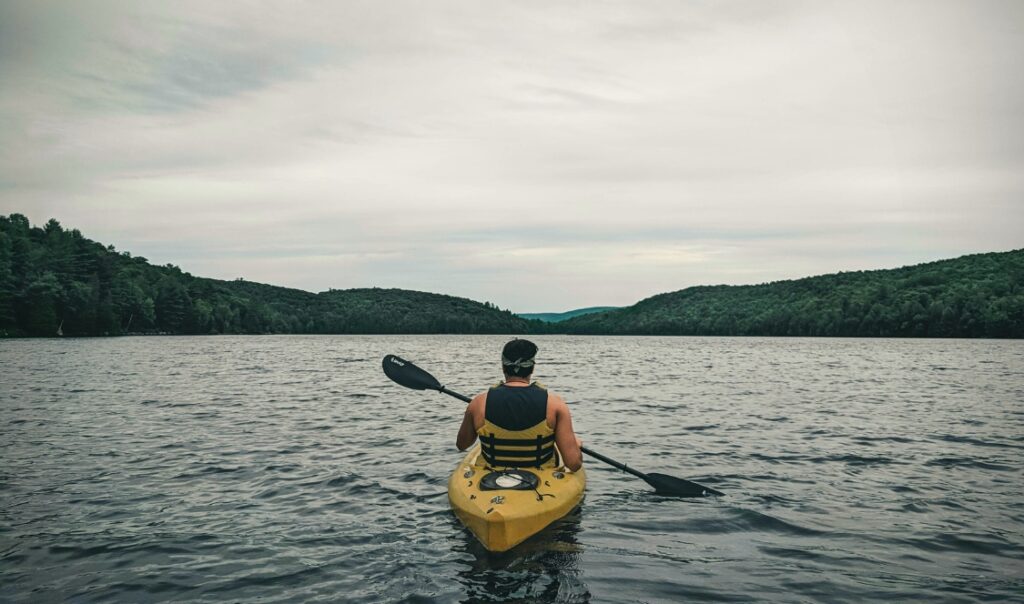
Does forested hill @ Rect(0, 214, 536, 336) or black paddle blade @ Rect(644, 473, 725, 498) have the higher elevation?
forested hill @ Rect(0, 214, 536, 336)

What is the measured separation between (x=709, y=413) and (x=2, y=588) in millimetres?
19298

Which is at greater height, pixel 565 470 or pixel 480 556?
pixel 565 470

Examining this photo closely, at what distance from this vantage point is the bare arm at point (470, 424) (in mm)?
8273

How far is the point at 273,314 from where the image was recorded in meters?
175

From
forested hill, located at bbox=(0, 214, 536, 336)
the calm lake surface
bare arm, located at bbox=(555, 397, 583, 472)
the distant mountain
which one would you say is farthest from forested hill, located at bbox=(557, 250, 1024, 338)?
bare arm, located at bbox=(555, 397, 583, 472)

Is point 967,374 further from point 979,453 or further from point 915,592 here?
point 915,592

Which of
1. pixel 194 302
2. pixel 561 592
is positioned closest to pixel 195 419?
pixel 561 592

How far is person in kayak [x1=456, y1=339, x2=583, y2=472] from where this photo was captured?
782cm

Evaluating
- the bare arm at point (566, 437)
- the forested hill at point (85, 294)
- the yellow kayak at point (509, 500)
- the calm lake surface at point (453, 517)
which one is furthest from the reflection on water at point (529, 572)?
the forested hill at point (85, 294)

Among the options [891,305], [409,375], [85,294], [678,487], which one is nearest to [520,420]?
[678,487]

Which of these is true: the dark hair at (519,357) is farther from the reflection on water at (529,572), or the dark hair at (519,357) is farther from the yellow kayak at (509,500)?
the reflection on water at (529,572)

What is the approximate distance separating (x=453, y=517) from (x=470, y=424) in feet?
4.99

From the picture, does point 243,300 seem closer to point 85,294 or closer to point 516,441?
point 85,294

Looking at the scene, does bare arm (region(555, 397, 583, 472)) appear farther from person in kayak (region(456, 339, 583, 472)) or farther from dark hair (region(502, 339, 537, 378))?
dark hair (region(502, 339, 537, 378))
